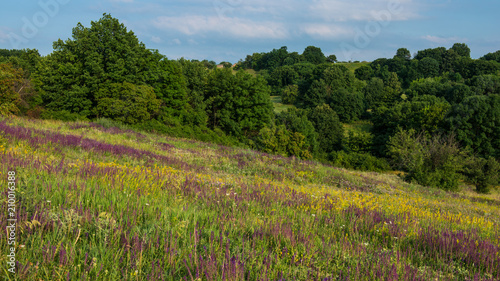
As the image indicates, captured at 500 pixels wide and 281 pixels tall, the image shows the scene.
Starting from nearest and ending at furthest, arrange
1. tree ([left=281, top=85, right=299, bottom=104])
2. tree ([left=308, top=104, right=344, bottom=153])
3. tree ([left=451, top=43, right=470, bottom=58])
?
tree ([left=308, top=104, right=344, bottom=153]) < tree ([left=281, top=85, right=299, bottom=104]) < tree ([left=451, top=43, right=470, bottom=58])

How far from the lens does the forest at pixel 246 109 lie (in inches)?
1829

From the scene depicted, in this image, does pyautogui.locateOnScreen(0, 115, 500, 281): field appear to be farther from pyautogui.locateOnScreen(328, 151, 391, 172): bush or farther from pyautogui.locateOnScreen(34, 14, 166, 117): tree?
pyautogui.locateOnScreen(328, 151, 391, 172): bush

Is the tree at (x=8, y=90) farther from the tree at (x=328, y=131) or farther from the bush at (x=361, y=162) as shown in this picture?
the tree at (x=328, y=131)

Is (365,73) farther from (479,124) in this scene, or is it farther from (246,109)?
(246,109)

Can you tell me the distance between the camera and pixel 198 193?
5.42m

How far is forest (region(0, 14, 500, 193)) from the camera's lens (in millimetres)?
46469

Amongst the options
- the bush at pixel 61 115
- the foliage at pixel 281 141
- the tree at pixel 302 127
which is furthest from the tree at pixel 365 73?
the bush at pixel 61 115

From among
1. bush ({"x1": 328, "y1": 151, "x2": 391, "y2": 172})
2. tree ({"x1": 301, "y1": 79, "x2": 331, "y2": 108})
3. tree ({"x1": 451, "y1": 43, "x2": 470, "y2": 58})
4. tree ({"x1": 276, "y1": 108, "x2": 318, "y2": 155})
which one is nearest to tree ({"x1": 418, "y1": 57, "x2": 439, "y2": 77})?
tree ({"x1": 451, "y1": 43, "x2": 470, "y2": 58})

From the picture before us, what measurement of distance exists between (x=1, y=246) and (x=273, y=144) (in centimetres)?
5662

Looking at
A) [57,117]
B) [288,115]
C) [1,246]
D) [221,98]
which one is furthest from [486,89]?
[1,246]

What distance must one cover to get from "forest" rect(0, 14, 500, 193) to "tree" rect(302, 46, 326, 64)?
69.2 meters

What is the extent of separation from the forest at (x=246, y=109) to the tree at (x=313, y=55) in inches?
2723

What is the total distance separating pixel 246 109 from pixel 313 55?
11595cm

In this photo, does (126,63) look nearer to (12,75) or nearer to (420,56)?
(12,75)
